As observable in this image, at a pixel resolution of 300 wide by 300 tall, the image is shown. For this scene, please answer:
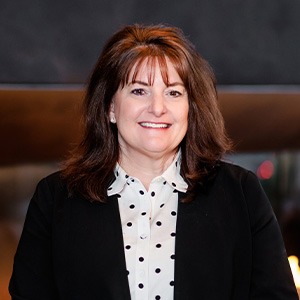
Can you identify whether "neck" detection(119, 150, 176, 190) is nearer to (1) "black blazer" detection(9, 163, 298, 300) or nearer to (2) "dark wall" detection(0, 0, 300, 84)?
(1) "black blazer" detection(9, 163, 298, 300)

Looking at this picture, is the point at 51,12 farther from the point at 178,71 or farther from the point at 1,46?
the point at 178,71

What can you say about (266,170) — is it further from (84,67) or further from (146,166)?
(146,166)

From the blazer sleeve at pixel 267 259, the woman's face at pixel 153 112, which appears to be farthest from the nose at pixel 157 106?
the blazer sleeve at pixel 267 259

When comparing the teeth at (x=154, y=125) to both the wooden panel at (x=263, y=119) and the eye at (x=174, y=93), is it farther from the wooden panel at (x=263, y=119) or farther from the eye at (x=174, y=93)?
the wooden panel at (x=263, y=119)

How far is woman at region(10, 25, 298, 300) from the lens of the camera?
171 centimetres

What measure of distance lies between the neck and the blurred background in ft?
2.03

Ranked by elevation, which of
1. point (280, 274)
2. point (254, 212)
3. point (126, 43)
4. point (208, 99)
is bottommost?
point (280, 274)

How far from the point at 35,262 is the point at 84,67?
0.84 m

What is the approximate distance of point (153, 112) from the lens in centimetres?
169

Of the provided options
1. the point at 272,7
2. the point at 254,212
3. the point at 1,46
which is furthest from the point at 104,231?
the point at 272,7

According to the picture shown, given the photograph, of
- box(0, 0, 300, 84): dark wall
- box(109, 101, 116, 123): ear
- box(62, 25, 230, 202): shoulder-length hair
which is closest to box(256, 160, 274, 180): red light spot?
box(0, 0, 300, 84): dark wall

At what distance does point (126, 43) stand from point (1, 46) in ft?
2.46

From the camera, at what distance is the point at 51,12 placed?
95.5 inches

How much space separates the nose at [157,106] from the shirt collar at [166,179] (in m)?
0.16
